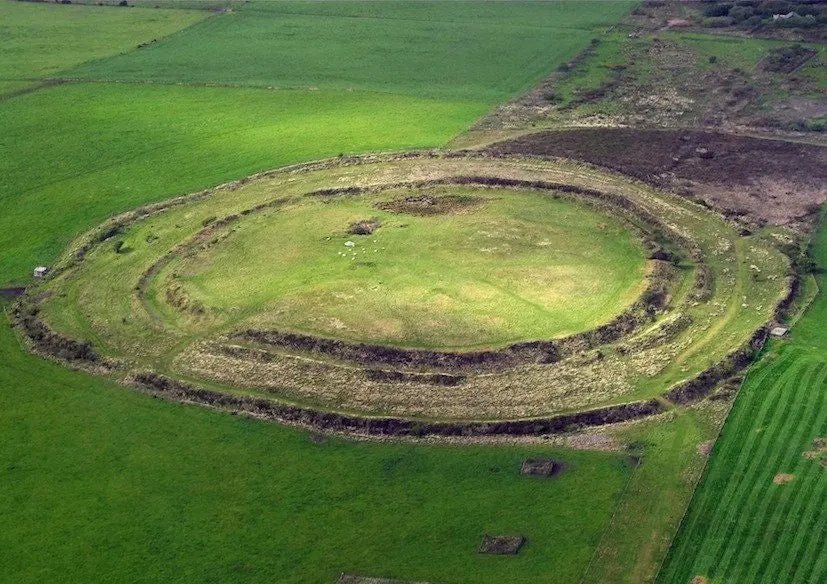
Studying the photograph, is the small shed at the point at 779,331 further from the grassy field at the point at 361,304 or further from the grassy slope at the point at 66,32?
the grassy slope at the point at 66,32

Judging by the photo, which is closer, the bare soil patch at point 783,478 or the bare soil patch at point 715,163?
the bare soil patch at point 783,478

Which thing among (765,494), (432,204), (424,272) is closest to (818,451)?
(765,494)

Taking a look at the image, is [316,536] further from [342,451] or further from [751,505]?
[751,505]

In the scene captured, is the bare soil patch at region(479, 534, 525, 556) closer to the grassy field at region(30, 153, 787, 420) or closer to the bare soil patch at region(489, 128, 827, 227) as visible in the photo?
the grassy field at region(30, 153, 787, 420)

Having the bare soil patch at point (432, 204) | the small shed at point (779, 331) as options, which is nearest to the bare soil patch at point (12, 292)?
the bare soil patch at point (432, 204)

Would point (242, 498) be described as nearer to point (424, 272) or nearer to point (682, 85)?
point (424, 272)

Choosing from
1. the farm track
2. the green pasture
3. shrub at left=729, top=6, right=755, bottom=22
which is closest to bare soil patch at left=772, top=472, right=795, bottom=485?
the farm track
